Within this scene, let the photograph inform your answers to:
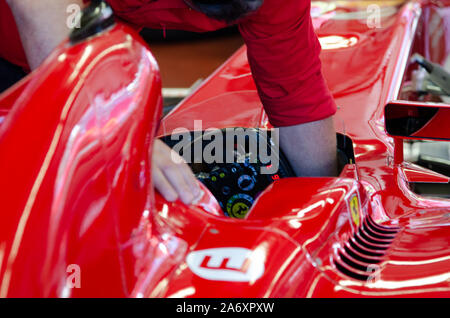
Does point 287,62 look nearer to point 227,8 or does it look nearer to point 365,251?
point 227,8

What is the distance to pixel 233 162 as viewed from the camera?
102cm

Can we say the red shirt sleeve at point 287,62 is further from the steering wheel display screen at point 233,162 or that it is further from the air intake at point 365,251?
the air intake at point 365,251

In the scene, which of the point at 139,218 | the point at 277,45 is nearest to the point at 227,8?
the point at 277,45

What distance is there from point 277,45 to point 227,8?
0.23 m

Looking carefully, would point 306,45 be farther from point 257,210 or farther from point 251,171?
point 257,210

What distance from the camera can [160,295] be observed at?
577mm

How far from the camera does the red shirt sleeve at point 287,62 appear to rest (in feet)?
3.38

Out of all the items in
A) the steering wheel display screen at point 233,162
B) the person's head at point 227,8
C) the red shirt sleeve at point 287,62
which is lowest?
the steering wheel display screen at point 233,162

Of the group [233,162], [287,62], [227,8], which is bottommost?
[233,162]

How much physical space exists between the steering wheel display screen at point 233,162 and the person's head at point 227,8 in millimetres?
250

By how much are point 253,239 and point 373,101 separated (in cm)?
83

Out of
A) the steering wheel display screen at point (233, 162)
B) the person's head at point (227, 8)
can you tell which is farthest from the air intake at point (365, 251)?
the person's head at point (227, 8)

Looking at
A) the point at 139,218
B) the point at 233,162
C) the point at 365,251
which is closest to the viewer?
the point at 139,218

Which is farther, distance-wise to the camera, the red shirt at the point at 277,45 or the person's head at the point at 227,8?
the red shirt at the point at 277,45
